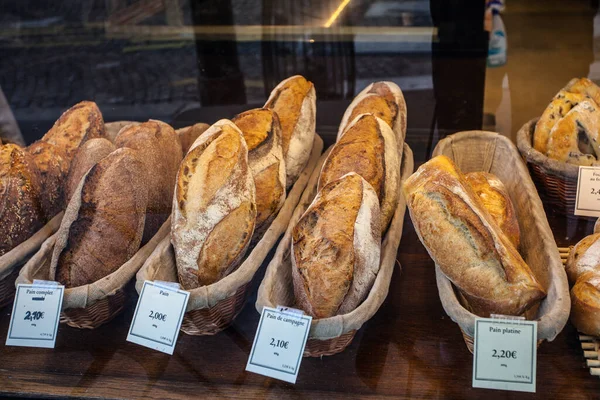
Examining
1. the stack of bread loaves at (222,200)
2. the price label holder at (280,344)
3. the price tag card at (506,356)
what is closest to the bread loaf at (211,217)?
the stack of bread loaves at (222,200)

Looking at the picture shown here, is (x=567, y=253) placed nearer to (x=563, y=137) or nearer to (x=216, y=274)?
(x=563, y=137)

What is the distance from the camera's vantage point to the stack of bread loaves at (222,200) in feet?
5.34

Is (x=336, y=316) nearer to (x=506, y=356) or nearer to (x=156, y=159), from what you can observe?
(x=506, y=356)

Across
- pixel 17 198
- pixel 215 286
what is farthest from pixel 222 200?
pixel 17 198

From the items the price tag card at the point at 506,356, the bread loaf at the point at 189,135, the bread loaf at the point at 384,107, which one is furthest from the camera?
the bread loaf at the point at 189,135

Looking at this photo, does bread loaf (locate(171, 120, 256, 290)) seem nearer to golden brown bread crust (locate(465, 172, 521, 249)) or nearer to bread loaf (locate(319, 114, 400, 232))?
bread loaf (locate(319, 114, 400, 232))

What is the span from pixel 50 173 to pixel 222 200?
28.8 inches

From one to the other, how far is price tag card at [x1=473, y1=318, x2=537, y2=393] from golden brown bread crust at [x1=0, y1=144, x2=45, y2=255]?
4.63 feet

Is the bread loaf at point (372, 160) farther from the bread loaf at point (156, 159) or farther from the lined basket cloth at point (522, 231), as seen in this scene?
the bread loaf at point (156, 159)

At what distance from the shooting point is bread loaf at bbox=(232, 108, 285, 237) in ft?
5.98

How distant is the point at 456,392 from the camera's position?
1.42 meters

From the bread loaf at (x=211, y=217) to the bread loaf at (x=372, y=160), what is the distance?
0.99ft

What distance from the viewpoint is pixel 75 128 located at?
2172 millimetres

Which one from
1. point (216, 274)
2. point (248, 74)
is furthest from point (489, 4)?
point (216, 274)
